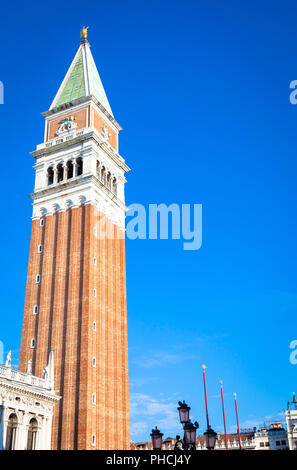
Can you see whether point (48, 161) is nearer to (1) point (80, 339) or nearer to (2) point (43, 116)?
(2) point (43, 116)

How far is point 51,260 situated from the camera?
183ft

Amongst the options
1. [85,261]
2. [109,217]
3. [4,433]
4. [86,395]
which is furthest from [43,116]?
[4,433]

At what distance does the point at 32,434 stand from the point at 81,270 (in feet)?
59.0

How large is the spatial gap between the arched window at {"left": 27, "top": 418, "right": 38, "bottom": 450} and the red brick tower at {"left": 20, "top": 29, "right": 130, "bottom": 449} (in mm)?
5968

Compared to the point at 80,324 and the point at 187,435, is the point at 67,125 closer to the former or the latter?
the point at 80,324

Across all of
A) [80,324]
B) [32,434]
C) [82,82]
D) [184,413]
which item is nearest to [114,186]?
[82,82]

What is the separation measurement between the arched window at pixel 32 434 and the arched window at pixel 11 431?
6.79 feet

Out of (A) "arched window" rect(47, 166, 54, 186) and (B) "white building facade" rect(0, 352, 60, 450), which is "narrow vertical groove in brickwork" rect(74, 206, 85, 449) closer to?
(B) "white building facade" rect(0, 352, 60, 450)

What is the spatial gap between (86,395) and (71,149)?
2830 cm

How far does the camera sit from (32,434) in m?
39.5

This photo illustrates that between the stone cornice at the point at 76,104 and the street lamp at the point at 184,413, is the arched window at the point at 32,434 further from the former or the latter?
the stone cornice at the point at 76,104

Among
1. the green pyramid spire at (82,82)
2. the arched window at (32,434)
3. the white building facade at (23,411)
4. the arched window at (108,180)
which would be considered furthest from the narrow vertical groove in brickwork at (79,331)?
the green pyramid spire at (82,82)

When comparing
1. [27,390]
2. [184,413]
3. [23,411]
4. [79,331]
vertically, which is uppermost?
[79,331]

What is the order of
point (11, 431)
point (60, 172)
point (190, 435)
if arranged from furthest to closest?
point (60, 172) → point (11, 431) → point (190, 435)
